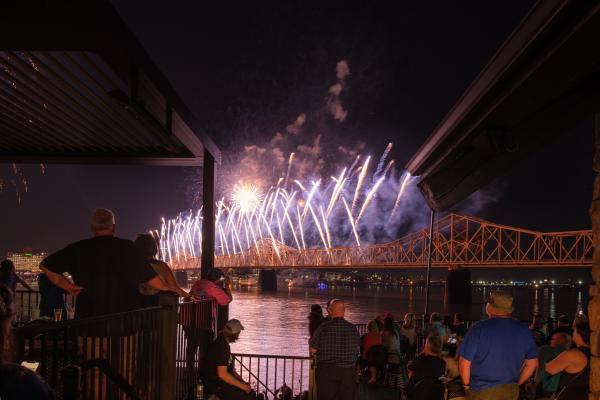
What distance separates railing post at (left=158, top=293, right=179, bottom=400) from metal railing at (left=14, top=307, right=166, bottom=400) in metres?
0.02

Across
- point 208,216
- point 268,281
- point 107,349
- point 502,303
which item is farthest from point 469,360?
point 268,281

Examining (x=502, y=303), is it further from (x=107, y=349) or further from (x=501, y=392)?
(x=107, y=349)

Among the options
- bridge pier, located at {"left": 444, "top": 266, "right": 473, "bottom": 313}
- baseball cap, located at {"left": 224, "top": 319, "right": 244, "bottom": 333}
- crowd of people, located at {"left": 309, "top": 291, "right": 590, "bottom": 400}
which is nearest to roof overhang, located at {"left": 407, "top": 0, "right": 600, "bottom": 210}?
crowd of people, located at {"left": 309, "top": 291, "right": 590, "bottom": 400}

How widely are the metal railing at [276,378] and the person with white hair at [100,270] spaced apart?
3187 mm

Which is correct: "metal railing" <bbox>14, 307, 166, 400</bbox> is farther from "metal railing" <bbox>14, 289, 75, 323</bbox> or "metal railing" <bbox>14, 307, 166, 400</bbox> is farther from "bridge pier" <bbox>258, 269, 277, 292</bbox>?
"bridge pier" <bbox>258, 269, 277, 292</bbox>

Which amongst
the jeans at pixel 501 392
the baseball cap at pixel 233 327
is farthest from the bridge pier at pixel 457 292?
the jeans at pixel 501 392

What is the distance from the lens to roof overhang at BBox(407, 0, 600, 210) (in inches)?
122

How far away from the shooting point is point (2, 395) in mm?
1808

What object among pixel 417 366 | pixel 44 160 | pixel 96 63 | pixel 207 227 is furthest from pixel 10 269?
pixel 417 366

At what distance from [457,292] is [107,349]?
56.5 m

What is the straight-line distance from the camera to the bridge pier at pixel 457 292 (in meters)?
52.0

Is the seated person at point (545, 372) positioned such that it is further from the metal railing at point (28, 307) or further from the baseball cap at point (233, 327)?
the metal railing at point (28, 307)

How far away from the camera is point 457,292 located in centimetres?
5694

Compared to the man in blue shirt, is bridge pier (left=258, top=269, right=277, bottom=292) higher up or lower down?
lower down
